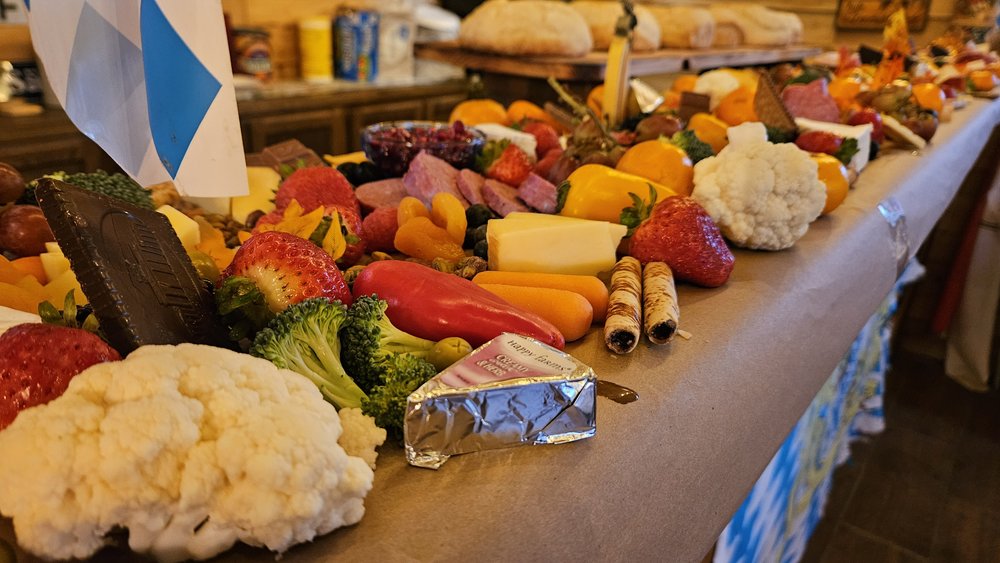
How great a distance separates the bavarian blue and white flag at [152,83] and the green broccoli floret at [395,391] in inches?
10.4

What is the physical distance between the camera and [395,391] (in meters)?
0.74

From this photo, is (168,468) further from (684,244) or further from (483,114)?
(483,114)

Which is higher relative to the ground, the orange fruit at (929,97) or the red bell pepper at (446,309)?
the red bell pepper at (446,309)

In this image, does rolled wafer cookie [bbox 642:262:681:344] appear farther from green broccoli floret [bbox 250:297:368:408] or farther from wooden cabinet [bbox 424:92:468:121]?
wooden cabinet [bbox 424:92:468:121]

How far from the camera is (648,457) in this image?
0.80 metres

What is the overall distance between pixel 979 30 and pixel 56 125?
678 centimetres

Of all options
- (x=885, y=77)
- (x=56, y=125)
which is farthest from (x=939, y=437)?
(x=56, y=125)

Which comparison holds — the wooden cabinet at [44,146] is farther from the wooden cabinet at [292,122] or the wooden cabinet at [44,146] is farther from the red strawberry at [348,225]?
the red strawberry at [348,225]

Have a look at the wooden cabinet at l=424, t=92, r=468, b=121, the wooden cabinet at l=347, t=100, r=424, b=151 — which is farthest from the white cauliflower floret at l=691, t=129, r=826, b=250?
the wooden cabinet at l=424, t=92, r=468, b=121

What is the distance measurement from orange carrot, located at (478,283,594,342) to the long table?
0.12 ft

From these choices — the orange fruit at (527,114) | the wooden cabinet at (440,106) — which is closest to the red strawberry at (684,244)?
the orange fruit at (527,114)

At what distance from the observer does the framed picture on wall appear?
20.4 ft

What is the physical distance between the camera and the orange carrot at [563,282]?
3.38ft

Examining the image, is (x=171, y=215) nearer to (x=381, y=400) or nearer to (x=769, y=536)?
(x=381, y=400)
